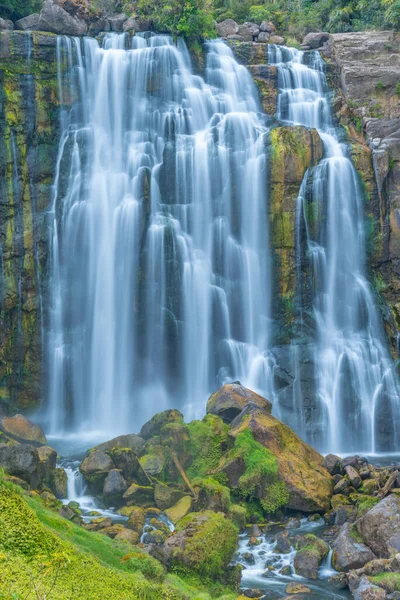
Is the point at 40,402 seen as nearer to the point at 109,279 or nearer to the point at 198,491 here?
the point at 109,279

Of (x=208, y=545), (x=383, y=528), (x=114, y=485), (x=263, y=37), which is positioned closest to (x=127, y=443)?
(x=114, y=485)

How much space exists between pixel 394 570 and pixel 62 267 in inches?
624

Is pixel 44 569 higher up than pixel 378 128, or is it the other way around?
pixel 378 128

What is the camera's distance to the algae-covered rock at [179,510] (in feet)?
38.2

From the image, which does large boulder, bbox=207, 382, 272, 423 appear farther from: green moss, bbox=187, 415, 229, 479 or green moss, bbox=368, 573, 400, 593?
green moss, bbox=368, 573, 400, 593

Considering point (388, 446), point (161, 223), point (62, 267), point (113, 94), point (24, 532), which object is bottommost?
point (388, 446)

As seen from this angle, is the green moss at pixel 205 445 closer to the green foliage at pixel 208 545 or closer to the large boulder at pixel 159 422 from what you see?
the large boulder at pixel 159 422

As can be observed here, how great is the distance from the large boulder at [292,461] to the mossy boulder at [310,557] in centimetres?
195

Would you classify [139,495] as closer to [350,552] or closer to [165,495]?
[165,495]

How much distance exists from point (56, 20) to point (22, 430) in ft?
57.6

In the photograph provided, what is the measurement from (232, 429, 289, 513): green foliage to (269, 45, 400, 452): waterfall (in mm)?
6301

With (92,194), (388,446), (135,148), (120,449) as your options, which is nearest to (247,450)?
(120,449)

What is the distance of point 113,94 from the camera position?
24641mm

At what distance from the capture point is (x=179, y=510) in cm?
1194
